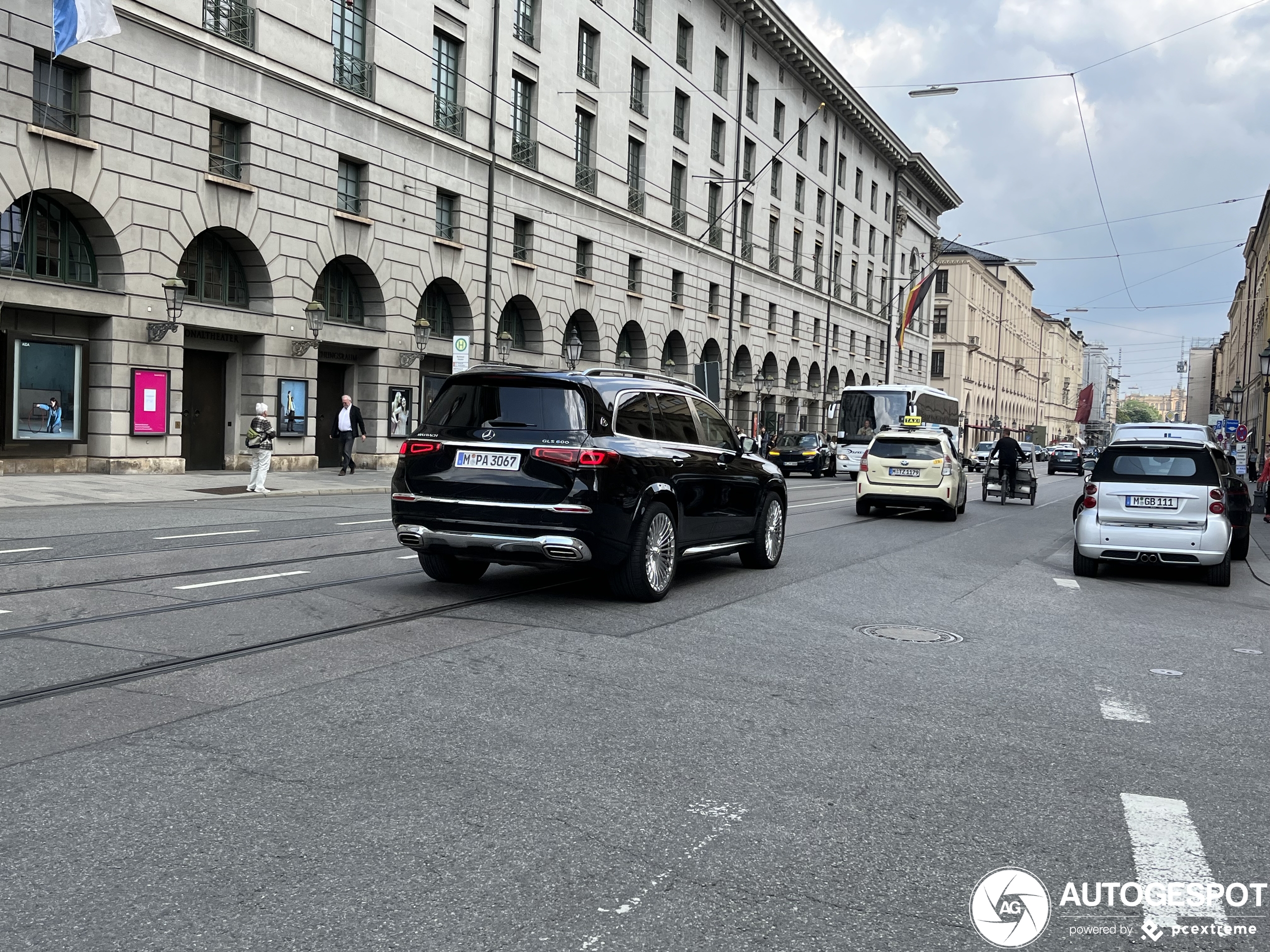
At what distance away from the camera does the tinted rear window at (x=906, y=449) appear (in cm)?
2039

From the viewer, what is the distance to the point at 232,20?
976 inches

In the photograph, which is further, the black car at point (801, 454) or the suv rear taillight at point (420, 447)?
the black car at point (801, 454)

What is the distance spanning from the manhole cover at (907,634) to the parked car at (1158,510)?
472 centimetres

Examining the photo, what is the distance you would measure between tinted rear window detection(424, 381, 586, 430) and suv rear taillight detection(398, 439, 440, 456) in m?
0.18

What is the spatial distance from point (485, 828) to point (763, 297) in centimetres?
5132

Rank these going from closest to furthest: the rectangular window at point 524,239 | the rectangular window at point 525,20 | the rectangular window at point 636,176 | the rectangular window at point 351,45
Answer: the rectangular window at point 351,45, the rectangular window at point 525,20, the rectangular window at point 524,239, the rectangular window at point 636,176

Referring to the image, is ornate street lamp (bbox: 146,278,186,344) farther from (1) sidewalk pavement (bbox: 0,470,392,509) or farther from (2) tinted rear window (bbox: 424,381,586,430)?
(2) tinted rear window (bbox: 424,381,586,430)

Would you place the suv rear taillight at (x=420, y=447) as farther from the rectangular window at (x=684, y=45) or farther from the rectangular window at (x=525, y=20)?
the rectangular window at (x=684, y=45)

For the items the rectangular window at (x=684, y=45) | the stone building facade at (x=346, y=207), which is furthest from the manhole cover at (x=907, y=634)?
the rectangular window at (x=684, y=45)

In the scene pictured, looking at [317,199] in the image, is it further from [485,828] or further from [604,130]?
[485,828]

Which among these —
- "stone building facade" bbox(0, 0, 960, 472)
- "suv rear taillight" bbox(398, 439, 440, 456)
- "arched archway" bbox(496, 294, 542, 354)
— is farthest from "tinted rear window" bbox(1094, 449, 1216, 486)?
"arched archway" bbox(496, 294, 542, 354)

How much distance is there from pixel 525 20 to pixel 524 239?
6.47 meters

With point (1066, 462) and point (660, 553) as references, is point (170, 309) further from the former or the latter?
point (1066, 462)

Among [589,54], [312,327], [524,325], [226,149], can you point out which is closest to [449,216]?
[524,325]
